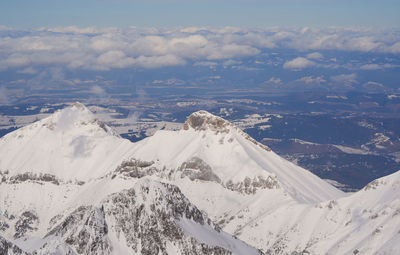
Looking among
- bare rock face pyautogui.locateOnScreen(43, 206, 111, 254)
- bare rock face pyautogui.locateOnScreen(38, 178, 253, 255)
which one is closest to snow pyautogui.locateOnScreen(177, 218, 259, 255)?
bare rock face pyautogui.locateOnScreen(38, 178, 253, 255)

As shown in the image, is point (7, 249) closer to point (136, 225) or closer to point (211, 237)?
point (136, 225)

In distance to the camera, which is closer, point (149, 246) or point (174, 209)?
point (149, 246)

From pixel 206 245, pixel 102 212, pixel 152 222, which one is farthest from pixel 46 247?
pixel 206 245

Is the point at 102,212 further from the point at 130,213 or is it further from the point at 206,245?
the point at 206,245

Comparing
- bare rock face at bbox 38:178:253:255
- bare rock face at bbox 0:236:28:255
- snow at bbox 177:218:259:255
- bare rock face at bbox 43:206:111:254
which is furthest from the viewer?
snow at bbox 177:218:259:255

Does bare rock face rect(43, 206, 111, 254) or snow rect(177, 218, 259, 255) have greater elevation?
bare rock face rect(43, 206, 111, 254)

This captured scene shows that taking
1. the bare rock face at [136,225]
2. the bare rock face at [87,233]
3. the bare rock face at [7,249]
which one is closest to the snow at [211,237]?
the bare rock face at [136,225]

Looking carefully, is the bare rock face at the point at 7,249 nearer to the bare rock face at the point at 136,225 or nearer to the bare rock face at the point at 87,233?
the bare rock face at the point at 136,225

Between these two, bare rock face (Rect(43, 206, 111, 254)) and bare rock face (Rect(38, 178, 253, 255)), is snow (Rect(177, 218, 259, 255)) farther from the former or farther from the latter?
bare rock face (Rect(43, 206, 111, 254))

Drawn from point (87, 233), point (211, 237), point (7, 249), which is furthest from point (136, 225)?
point (7, 249)

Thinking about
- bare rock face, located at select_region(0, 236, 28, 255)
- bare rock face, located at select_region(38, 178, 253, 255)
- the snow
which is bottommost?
the snow

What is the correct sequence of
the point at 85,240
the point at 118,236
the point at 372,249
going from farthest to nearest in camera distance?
the point at 372,249, the point at 118,236, the point at 85,240
